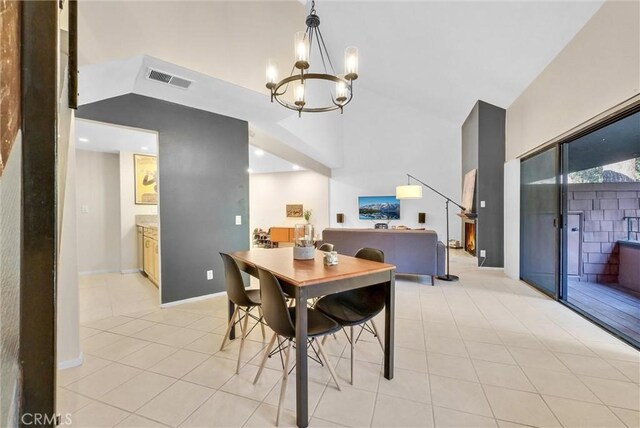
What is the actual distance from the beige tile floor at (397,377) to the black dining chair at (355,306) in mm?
318

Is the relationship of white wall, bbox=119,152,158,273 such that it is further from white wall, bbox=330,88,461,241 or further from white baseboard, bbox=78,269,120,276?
white wall, bbox=330,88,461,241

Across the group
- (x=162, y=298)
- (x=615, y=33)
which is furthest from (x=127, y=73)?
(x=615, y=33)

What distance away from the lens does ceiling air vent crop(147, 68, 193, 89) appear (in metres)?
2.52

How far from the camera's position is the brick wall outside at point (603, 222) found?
3.92 metres

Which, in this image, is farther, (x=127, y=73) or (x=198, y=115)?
(x=198, y=115)

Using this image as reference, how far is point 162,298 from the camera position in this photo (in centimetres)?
327

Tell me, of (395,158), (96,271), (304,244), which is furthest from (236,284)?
(395,158)

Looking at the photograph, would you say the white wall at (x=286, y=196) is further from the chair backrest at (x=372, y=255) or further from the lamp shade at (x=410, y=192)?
the chair backrest at (x=372, y=255)

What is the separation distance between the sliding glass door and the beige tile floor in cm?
75

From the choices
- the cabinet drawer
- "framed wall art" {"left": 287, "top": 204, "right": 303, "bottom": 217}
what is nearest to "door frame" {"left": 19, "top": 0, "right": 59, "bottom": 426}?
the cabinet drawer

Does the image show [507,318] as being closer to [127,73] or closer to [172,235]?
[172,235]

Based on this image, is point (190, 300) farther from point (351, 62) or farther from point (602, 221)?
point (602, 221)

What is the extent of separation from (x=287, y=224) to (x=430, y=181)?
481 centimetres

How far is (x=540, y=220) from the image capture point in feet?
12.3
